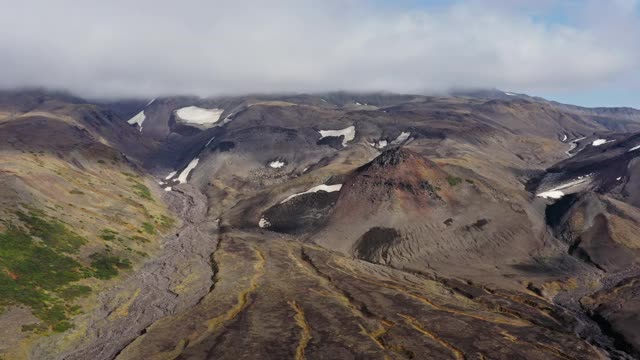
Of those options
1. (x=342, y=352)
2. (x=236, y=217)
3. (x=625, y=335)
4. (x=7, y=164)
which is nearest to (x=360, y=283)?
(x=342, y=352)

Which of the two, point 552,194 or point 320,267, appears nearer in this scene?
point 320,267

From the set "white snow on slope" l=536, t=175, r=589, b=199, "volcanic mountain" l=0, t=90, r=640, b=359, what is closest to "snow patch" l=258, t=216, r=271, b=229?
"volcanic mountain" l=0, t=90, r=640, b=359

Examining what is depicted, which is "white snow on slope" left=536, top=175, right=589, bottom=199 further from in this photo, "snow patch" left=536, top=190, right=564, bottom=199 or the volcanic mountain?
the volcanic mountain

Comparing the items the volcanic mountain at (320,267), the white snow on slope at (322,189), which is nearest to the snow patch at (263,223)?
the volcanic mountain at (320,267)

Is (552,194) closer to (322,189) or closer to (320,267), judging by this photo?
(322,189)

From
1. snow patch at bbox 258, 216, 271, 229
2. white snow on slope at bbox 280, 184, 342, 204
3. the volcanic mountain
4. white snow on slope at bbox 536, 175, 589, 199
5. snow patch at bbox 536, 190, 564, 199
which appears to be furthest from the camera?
white snow on slope at bbox 536, 175, 589, 199

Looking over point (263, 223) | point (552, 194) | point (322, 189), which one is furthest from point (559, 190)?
point (263, 223)

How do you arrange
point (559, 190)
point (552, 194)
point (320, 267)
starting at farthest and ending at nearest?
point (559, 190)
point (552, 194)
point (320, 267)

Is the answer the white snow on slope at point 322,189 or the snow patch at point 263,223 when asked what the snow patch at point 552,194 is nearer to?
the white snow on slope at point 322,189
